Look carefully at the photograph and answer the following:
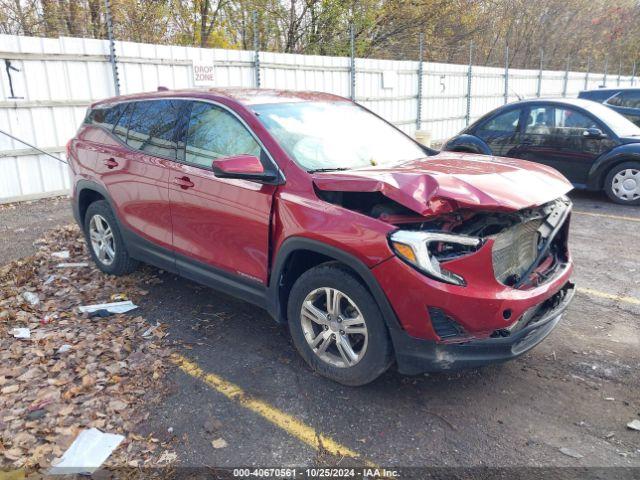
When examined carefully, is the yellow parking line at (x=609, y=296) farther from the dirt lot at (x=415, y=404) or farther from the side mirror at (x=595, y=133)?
the side mirror at (x=595, y=133)

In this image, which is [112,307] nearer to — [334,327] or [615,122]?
[334,327]

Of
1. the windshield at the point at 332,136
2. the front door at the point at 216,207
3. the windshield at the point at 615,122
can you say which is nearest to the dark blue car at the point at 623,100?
the windshield at the point at 615,122

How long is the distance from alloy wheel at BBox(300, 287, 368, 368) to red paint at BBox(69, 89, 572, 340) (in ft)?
1.10

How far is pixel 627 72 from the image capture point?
37594 millimetres

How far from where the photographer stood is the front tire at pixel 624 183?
26.2ft

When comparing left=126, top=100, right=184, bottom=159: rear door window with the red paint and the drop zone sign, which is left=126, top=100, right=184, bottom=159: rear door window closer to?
the red paint

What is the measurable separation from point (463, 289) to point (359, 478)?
3.66 feet

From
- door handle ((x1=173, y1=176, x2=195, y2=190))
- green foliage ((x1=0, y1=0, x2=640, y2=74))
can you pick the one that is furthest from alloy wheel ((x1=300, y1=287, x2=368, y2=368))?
green foliage ((x1=0, y1=0, x2=640, y2=74))

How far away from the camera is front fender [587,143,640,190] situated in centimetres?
786

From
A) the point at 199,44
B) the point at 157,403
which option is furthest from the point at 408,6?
the point at 157,403

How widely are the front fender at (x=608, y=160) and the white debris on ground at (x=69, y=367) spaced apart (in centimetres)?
690

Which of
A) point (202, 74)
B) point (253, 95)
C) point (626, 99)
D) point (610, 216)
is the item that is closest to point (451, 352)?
point (253, 95)

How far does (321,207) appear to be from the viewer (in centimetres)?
321

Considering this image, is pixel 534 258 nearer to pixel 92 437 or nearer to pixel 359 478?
pixel 359 478
